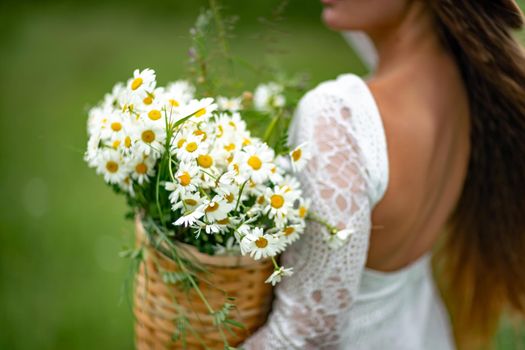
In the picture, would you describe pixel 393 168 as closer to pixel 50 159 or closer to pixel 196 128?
pixel 196 128

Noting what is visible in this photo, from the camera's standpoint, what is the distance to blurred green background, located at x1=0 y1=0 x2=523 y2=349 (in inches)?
111

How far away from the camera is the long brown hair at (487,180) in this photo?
1357 millimetres

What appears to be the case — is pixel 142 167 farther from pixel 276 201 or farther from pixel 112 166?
pixel 276 201

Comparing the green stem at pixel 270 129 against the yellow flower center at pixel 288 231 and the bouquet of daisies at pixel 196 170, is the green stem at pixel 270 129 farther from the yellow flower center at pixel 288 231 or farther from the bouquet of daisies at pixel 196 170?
the yellow flower center at pixel 288 231

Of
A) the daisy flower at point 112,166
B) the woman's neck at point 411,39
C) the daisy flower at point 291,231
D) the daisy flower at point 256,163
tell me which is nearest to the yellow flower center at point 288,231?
the daisy flower at point 291,231

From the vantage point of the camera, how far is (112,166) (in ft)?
3.91

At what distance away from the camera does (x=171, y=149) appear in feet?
3.55

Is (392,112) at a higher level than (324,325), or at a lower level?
higher

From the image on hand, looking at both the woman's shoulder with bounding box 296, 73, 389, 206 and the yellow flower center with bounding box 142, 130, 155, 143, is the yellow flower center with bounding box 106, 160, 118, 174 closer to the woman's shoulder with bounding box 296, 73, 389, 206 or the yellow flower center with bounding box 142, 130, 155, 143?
the yellow flower center with bounding box 142, 130, 155, 143

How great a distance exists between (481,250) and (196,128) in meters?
1.02

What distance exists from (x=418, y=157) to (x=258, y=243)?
1.68 ft

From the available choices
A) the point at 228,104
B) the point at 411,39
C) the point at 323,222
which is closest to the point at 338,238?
the point at 323,222

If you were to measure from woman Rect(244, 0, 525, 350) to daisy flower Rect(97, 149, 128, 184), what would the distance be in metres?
0.35

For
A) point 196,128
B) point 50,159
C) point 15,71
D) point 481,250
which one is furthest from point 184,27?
point 196,128
